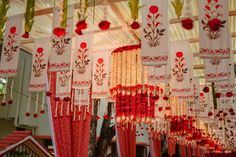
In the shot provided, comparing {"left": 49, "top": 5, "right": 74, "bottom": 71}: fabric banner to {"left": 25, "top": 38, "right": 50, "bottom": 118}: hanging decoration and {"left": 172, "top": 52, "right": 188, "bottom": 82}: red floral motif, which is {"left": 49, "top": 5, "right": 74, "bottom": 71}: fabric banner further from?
{"left": 172, "top": 52, "right": 188, "bottom": 82}: red floral motif

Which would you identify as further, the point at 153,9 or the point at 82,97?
the point at 82,97

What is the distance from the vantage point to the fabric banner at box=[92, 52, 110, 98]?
27.0 ft

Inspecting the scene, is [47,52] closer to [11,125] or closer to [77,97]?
[77,97]

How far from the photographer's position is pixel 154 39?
5.11 metres

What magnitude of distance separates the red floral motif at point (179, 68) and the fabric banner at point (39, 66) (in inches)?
120

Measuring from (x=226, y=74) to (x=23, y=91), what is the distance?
1081 cm

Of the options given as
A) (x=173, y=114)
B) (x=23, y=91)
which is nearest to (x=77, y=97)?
(x=173, y=114)

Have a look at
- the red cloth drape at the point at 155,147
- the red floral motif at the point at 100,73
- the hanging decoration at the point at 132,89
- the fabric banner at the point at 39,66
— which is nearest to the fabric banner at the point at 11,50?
the fabric banner at the point at 39,66

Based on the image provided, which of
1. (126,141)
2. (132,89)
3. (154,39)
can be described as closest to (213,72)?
(154,39)

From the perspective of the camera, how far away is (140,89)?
7371 mm

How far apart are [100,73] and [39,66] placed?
1.98m

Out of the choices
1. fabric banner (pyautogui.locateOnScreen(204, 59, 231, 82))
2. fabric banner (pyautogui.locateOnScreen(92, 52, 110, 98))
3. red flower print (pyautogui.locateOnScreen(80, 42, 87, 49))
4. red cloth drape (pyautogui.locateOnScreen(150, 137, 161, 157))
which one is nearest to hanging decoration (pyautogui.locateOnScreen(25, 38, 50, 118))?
red flower print (pyautogui.locateOnScreen(80, 42, 87, 49))

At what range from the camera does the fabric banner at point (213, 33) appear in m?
4.67

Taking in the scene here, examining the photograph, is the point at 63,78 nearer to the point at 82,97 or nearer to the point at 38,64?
the point at 38,64
